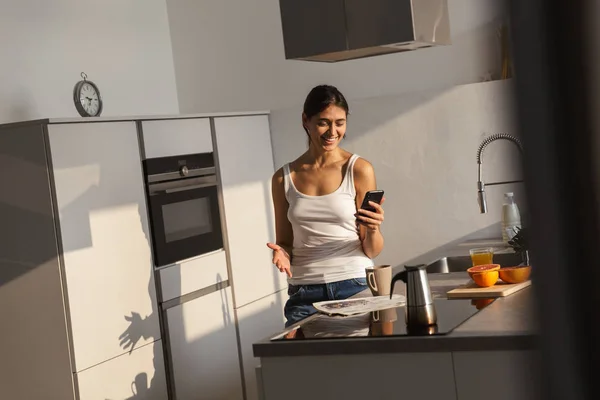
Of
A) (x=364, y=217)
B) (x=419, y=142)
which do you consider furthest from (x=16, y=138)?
(x=419, y=142)

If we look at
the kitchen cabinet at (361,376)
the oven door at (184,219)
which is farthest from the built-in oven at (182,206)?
the kitchen cabinet at (361,376)

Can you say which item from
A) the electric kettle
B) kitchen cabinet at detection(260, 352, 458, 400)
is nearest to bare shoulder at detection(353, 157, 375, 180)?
the electric kettle

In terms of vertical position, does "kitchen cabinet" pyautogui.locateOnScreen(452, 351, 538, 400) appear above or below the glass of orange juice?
below

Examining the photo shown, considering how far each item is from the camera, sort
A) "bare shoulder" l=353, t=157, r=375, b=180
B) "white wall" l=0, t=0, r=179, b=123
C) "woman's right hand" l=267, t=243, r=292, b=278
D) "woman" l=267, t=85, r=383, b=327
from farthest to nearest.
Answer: "white wall" l=0, t=0, r=179, b=123 < "bare shoulder" l=353, t=157, r=375, b=180 < "woman" l=267, t=85, r=383, b=327 < "woman's right hand" l=267, t=243, r=292, b=278

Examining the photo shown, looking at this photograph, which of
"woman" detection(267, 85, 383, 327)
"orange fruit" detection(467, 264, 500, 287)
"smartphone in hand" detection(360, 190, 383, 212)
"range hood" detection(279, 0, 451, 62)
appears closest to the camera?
"orange fruit" detection(467, 264, 500, 287)

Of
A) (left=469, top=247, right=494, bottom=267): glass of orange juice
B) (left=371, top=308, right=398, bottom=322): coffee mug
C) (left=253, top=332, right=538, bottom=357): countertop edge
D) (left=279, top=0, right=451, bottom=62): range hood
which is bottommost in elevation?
(left=253, top=332, right=538, bottom=357): countertop edge

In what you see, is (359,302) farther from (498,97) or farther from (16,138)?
(498,97)

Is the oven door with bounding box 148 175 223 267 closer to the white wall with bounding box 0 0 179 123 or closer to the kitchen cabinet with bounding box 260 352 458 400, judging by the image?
the white wall with bounding box 0 0 179 123

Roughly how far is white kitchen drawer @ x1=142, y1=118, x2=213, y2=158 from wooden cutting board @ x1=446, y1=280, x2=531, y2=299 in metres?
1.92

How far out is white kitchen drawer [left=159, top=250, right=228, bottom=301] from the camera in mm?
4107

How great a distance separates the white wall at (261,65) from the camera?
15.3ft

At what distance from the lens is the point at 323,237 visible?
10.4ft

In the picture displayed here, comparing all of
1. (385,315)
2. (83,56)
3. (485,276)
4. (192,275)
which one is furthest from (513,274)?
(83,56)

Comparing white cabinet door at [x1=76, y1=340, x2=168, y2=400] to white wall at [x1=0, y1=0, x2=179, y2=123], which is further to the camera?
white wall at [x1=0, y1=0, x2=179, y2=123]
